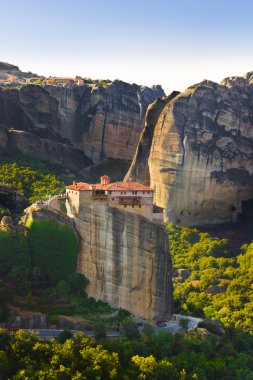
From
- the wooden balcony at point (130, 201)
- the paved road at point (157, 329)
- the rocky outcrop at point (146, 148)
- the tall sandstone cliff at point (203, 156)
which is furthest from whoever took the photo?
the rocky outcrop at point (146, 148)

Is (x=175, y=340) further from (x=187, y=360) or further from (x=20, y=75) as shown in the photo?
(x=20, y=75)

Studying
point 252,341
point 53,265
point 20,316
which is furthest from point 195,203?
point 20,316

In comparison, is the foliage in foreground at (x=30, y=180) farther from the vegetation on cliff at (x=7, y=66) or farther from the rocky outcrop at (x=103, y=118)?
the vegetation on cliff at (x=7, y=66)

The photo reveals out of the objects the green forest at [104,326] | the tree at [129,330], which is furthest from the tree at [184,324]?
the tree at [129,330]

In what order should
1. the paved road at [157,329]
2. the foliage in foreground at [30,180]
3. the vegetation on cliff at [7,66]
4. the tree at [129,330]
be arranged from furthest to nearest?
the vegetation on cliff at [7,66]
the foliage in foreground at [30,180]
the tree at [129,330]
the paved road at [157,329]

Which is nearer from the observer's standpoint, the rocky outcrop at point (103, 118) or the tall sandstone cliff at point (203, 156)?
the tall sandstone cliff at point (203, 156)

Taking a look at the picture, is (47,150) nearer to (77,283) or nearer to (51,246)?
(51,246)

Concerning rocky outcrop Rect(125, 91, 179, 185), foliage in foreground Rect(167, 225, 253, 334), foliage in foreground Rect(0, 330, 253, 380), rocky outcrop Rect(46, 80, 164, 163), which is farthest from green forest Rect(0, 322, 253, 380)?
rocky outcrop Rect(46, 80, 164, 163)
